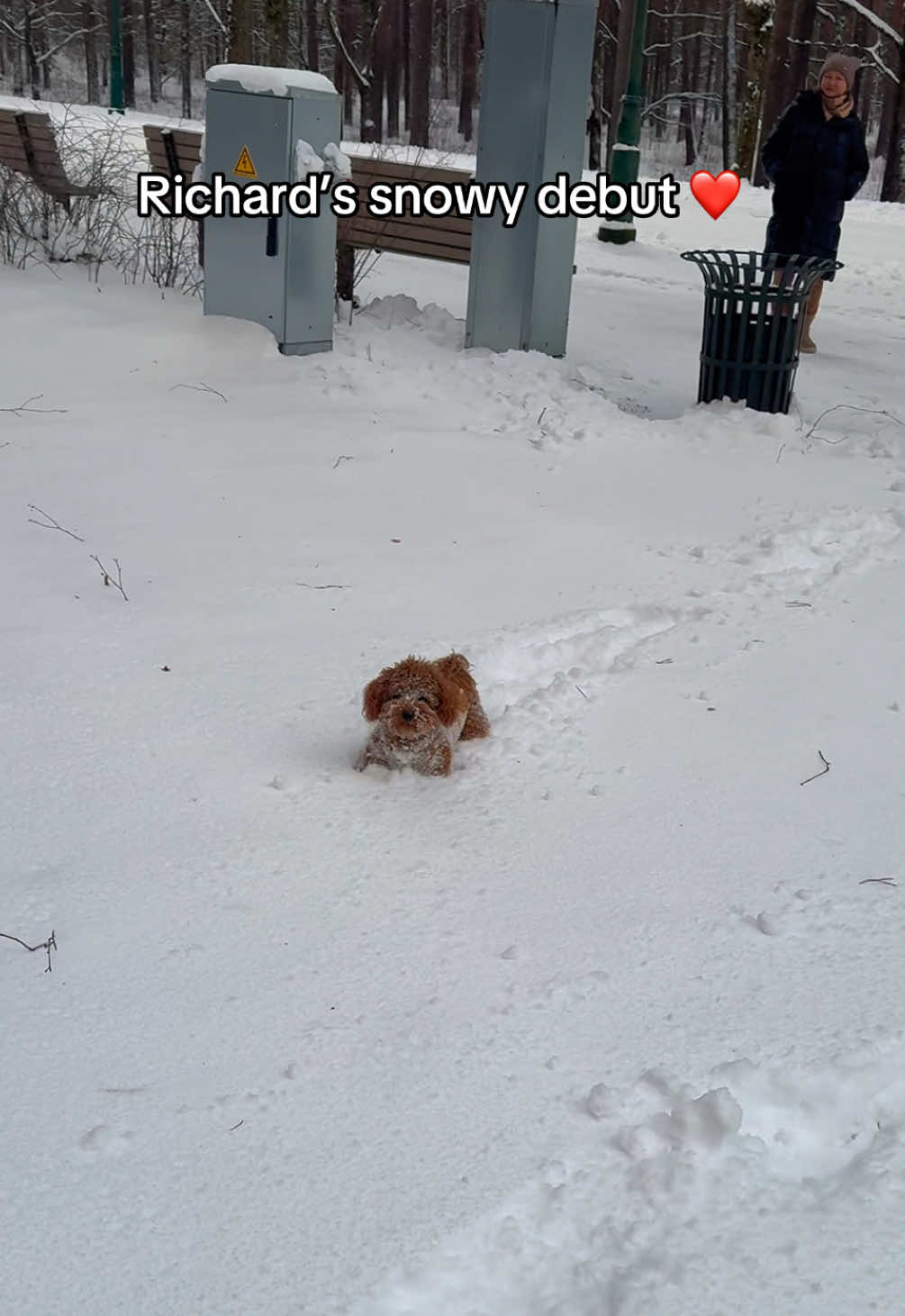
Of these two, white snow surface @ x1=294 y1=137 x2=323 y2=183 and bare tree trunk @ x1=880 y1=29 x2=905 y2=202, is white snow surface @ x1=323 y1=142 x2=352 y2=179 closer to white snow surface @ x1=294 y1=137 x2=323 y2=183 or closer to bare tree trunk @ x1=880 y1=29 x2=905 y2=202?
white snow surface @ x1=294 y1=137 x2=323 y2=183

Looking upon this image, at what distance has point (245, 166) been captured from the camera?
22.8ft

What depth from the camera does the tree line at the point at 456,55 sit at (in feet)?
77.0

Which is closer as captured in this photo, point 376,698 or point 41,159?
point 376,698

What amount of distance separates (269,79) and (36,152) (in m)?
3.04

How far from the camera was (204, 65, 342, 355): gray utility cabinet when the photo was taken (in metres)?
6.88

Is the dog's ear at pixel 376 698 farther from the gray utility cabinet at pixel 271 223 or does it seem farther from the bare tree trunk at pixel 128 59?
the bare tree trunk at pixel 128 59

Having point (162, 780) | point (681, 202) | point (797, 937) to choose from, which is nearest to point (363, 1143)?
point (797, 937)

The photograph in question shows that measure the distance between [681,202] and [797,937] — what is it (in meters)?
17.9

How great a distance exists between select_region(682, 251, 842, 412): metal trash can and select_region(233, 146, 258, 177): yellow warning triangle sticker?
2.52 meters

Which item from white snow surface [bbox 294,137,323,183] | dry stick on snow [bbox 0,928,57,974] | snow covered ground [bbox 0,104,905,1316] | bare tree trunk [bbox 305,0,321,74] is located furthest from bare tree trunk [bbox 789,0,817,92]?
dry stick on snow [bbox 0,928,57,974]

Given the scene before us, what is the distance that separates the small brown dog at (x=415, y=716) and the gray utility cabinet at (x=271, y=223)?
4.44m

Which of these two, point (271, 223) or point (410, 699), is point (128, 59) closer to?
point (271, 223)

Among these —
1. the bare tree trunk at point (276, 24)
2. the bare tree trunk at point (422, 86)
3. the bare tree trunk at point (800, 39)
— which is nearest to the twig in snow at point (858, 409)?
the bare tree trunk at point (276, 24)

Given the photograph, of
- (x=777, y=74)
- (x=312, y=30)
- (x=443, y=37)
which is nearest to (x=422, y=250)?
(x=777, y=74)
